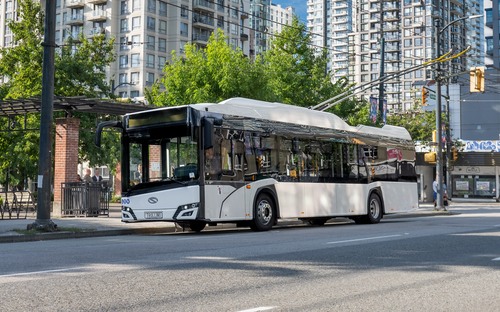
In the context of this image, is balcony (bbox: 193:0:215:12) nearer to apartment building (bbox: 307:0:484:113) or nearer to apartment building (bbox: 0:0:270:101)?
apartment building (bbox: 0:0:270:101)

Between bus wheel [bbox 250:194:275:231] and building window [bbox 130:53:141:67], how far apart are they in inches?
3094

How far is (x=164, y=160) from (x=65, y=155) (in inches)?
297

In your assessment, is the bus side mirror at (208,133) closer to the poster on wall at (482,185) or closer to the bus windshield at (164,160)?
the bus windshield at (164,160)

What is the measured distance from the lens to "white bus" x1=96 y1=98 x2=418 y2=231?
16.9 m

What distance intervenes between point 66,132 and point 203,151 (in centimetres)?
846

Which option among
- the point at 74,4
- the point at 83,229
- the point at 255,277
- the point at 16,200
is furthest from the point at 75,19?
the point at 255,277

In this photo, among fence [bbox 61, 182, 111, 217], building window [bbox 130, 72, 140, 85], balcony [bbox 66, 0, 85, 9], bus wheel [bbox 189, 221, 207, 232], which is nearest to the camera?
bus wheel [bbox 189, 221, 207, 232]

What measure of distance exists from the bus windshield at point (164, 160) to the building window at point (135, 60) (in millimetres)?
78794

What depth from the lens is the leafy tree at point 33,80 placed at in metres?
34.3

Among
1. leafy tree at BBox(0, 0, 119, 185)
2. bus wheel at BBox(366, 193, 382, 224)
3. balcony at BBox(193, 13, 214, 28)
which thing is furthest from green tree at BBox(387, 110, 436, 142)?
balcony at BBox(193, 13, 214, 28)

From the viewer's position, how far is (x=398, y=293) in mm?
7461

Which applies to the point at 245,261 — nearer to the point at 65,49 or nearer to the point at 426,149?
the point at 65,49

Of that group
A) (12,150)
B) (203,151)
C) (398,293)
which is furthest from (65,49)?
(398,293)

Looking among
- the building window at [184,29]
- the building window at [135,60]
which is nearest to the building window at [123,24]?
the building window at [135,60]
